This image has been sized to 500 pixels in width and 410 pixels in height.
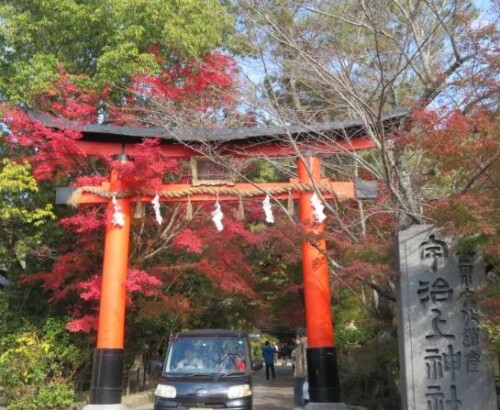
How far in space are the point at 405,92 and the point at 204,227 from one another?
21.8 ft

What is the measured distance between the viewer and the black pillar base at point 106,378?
38.5ft

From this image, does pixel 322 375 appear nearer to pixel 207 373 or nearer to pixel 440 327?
pixel 207 373

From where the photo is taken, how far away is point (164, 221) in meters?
15.0

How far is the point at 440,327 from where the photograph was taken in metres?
8.11

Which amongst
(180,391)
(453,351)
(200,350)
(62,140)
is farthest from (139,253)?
(453,351)

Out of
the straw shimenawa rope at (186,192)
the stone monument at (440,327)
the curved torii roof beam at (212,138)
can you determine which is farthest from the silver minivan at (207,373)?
the curved torii roof beam at (212,138)

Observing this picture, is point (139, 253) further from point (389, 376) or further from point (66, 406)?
point (389, 376)

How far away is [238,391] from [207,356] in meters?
1.09

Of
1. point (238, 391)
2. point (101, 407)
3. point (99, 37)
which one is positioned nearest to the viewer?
point (238, 391)

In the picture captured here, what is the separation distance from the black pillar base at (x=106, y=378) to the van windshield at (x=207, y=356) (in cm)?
233

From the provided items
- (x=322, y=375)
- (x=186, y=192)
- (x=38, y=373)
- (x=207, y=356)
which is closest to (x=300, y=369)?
(x=322, y=375)

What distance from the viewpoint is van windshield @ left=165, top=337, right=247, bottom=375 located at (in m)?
9.68

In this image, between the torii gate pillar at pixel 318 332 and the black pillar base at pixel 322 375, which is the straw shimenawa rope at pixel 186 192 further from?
the black pillar base at pixel 322 375

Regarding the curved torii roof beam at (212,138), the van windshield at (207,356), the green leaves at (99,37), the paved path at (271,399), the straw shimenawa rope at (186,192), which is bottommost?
the paved path at (271,399)
